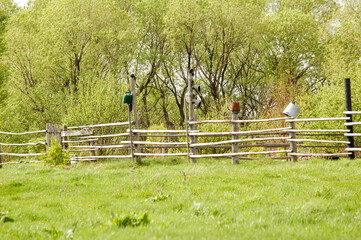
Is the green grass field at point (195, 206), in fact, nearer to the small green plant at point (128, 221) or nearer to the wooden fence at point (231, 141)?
the small green plant at point (128, 221)

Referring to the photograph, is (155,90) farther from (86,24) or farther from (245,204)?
(245,204)

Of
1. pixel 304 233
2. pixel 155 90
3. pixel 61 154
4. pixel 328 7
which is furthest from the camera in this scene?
pixel 155 90

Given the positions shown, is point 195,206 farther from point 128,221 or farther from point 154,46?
point 154,46

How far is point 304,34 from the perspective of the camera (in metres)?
26.5

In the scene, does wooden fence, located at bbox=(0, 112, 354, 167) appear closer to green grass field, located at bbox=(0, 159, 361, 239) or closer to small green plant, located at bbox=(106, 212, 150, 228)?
green grass field, located at bbox=(0, 159, 361, 239)

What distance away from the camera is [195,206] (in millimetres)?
4984

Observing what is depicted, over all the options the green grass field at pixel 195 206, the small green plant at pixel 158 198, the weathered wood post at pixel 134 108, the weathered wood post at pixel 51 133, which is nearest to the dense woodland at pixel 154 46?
the weathered wood post at pixel 51 133

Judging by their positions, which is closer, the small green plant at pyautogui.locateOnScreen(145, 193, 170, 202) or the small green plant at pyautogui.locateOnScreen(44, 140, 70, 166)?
the small green plant at pyautogui.locateOnScreen(145, 193, 170, 202)

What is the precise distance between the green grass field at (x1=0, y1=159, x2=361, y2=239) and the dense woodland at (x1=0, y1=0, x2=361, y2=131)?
11.9 m

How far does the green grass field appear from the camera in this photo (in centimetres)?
389

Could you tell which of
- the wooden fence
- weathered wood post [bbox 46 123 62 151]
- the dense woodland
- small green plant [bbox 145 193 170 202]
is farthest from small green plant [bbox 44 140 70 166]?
the dense woodland

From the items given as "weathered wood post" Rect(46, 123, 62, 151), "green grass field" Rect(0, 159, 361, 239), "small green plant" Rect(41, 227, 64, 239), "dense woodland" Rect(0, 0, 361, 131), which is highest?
"dense woodland" Rect(0, 0, 361, 131)

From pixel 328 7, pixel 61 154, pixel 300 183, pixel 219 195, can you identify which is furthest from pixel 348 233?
pixel 328 7

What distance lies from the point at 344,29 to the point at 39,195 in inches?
879
